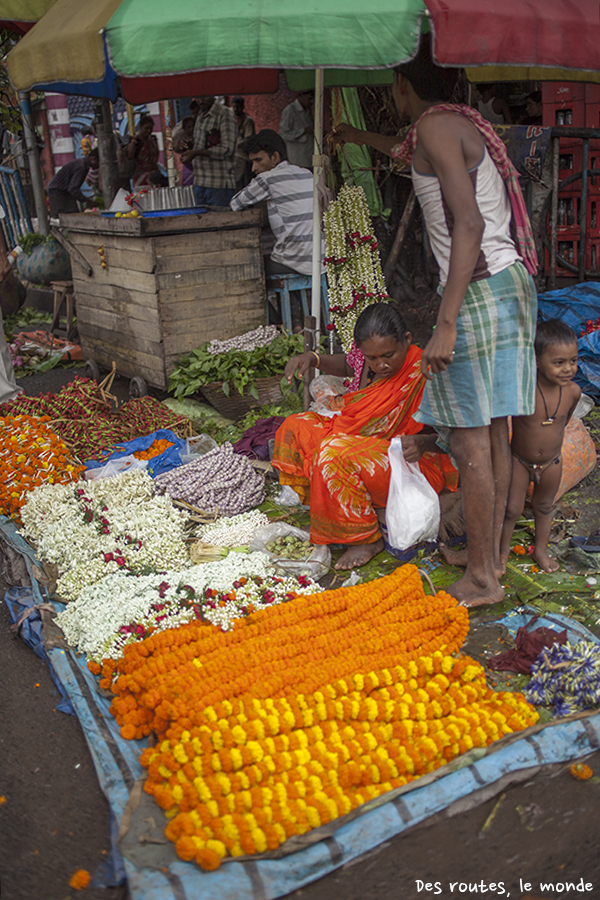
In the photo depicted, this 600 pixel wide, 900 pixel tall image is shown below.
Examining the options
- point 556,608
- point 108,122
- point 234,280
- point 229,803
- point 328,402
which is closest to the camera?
point 229,803

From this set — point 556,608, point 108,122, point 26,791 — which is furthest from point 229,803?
point 108,122

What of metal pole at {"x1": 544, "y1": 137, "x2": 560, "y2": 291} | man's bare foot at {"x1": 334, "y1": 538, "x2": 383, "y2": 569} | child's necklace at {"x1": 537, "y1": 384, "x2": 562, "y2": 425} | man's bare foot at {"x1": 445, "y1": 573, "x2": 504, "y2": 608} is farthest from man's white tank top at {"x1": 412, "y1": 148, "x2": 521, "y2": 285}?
metal pole at {"x1": 544, "y1": 137, "x2": 560, "y2": 291}

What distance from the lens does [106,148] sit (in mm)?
8109

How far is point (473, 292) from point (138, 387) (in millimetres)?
3810

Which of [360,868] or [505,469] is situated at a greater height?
[505,469]

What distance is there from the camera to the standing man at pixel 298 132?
7875 millimetres

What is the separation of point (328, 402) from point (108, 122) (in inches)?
227

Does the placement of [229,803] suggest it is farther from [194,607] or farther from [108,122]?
[108,122]

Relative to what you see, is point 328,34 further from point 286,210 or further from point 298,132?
point 298,132

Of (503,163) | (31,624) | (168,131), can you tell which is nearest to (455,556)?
(503,163)

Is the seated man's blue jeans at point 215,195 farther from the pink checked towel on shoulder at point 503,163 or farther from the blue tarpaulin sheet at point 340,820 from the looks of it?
the blue tarpaulin sheet at point 340,820

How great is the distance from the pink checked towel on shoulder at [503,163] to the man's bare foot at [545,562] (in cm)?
125

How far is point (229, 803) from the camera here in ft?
6.12

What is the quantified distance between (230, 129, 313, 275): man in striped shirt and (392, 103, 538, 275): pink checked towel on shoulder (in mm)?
3264
